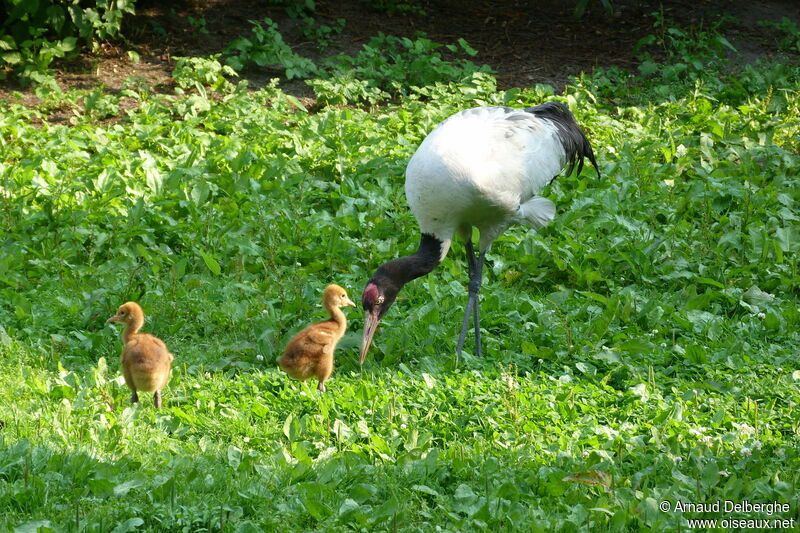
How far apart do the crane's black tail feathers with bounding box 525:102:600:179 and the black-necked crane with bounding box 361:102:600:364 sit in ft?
0.79

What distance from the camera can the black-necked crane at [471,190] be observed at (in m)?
5.61

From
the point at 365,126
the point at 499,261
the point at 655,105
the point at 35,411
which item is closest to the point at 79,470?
the point at 35,411

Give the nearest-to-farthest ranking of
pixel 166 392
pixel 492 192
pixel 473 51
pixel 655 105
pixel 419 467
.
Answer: pixel 419 467 < pixel 166 392 < pixel 492 192 < pixel 655 105 < pixel 473 51

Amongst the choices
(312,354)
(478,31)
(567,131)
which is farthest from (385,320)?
(478,31)

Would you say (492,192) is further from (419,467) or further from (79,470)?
(79,470)

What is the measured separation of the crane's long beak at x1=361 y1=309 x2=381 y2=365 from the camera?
540 centimetres

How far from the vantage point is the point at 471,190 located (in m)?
5.65

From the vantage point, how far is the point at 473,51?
10.8 metres

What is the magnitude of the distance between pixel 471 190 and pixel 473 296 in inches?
28.9

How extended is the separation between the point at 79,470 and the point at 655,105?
7.59 meters

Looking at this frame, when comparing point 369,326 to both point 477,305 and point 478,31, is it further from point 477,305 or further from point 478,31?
point 478,31

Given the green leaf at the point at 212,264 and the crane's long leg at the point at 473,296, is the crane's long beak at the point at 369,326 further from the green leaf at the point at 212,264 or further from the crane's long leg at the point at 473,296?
the green leaf at the point at 212,264

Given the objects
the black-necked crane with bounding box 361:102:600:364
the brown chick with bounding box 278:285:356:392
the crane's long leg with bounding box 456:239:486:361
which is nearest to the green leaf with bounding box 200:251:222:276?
the black-necked crane with bounding box 361:102:600:364

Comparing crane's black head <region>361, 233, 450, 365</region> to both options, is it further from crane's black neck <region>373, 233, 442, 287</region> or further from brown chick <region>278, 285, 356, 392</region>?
brown chick <region>278, 285, 356, 392</region>
